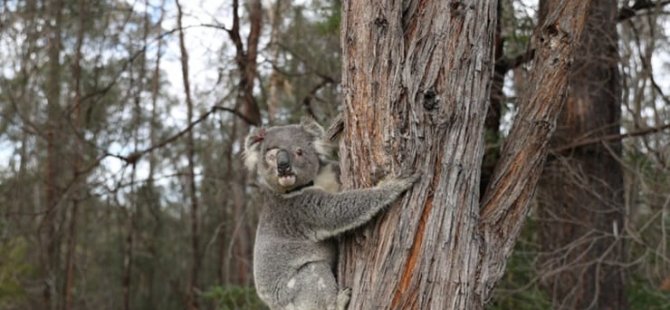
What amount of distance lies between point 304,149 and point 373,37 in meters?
1.15

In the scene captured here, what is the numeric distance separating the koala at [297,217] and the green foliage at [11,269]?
9.68m

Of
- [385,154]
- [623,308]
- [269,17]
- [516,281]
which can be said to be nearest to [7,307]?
[269,17]

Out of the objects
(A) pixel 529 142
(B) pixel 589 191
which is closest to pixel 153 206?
(B) pixel 589 191

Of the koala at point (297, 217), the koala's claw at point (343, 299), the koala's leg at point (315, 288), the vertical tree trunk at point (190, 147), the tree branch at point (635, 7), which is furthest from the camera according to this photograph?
the vertical tree trunk at point (190, 147)

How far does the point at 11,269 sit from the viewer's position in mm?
13789

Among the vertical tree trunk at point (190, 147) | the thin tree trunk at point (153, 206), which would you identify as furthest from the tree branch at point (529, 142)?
the thin tree trunk at point (153, 206)

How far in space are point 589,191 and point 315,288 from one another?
181 inches

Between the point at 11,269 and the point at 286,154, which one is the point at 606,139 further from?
the point at 11,269

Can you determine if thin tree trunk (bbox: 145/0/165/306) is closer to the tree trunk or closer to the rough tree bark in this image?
the tree trunk

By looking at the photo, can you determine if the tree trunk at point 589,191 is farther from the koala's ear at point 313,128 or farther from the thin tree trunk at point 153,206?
the thin tree trunk at point 153,206

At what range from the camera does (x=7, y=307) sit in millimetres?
15617

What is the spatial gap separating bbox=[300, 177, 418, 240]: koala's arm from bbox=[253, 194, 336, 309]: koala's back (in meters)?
0.07

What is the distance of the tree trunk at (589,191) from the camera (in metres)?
8.15

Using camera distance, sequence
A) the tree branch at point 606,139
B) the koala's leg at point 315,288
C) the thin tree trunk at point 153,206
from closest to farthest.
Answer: the koala's leg at point 315,288
the tree branch at point 606,139
the thin tree trunk at point 153,206
